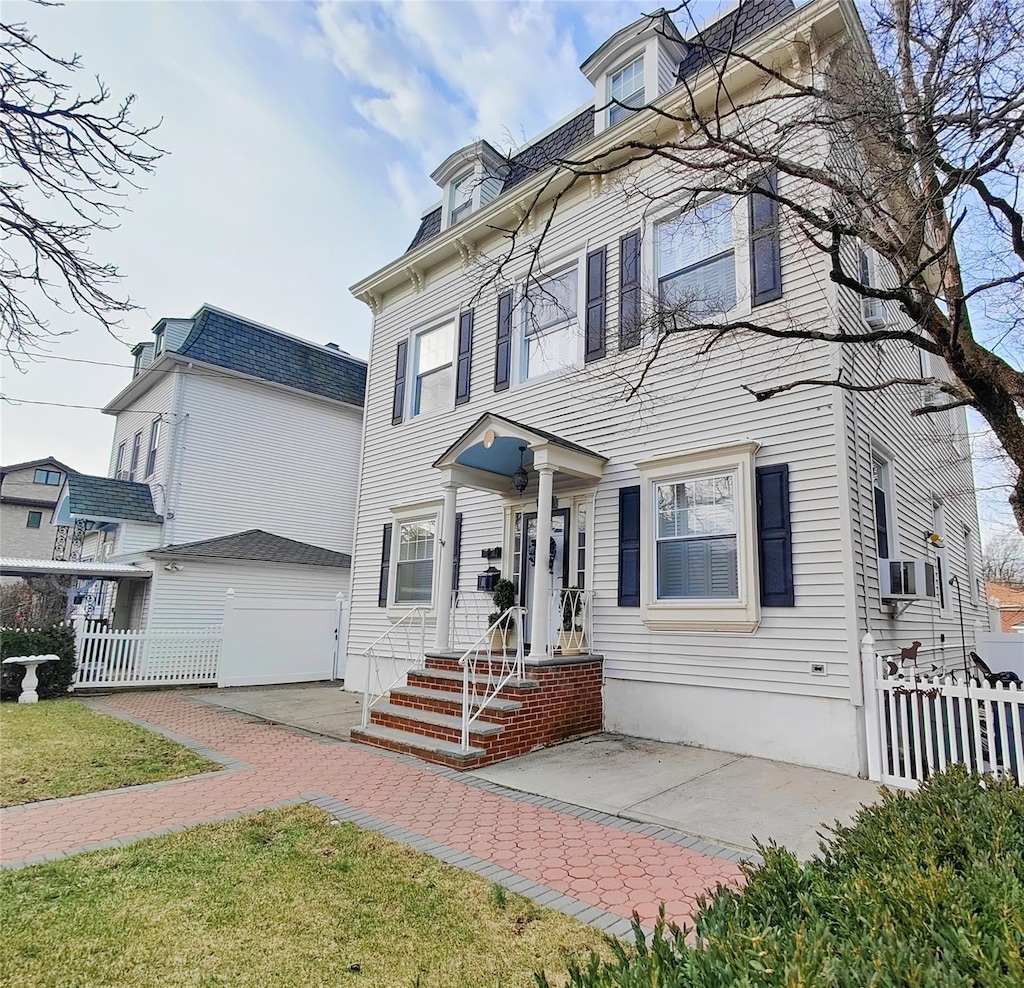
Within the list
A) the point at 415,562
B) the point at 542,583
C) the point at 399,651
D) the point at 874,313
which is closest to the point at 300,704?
the point at 399,651

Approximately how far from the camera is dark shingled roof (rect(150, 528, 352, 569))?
1478cm

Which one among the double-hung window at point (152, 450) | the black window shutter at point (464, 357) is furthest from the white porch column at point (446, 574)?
the double-hung window at point (152, 450)

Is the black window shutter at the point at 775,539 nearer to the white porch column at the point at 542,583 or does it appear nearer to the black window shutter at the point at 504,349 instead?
the white porch column at the point at 542,583

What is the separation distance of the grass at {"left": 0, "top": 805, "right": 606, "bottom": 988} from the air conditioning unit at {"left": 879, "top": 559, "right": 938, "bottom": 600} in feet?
17.8

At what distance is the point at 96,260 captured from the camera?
501 centimetres

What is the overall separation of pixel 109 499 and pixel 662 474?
13671mm

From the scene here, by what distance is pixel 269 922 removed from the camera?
321 centimetres

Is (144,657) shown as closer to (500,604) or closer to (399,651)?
(399,651)

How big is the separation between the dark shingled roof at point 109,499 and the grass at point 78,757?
6573mm

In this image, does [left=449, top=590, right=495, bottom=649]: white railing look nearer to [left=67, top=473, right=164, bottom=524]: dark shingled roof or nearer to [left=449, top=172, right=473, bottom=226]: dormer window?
[left=449, top=172, right=473, bottom=226]: dormer window

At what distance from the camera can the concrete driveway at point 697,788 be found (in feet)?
15.5

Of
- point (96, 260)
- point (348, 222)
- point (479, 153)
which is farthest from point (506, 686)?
point (479, 153)

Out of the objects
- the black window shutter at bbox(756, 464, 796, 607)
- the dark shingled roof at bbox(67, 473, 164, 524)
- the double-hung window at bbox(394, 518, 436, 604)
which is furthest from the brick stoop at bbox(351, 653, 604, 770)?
the dark shingled roof at bbox(67, 473, 164, 524)

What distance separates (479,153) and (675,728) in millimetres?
10008
